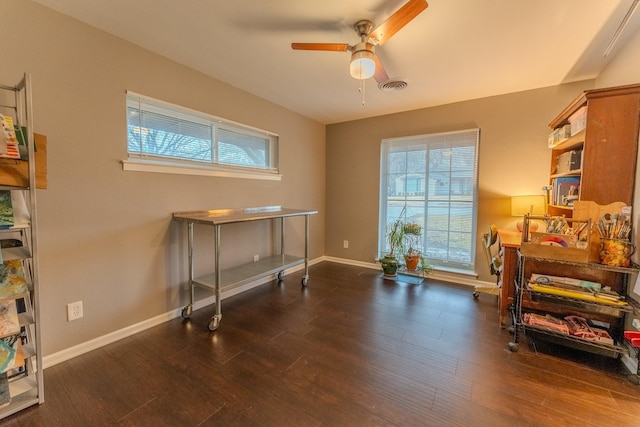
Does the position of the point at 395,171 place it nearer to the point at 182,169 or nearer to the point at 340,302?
the point at 340,302

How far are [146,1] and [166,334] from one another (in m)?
2.44

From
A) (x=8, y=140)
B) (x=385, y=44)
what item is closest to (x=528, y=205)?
(x=385, y=44)

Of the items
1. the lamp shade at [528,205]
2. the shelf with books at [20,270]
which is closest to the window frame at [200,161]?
the shelf with books at [20,270]

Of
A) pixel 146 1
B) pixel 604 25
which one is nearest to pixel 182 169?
pixel 146 1

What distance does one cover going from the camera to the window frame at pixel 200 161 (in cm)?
224

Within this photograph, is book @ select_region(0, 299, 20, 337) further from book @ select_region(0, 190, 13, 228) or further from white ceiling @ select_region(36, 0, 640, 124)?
white ceiling @ select_region(36, 0, 640, 124)

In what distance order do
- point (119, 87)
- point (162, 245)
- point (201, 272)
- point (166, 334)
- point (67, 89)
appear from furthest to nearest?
point (201, 272) < point (162, 245) < point (166, 334) < point (119, 87) < point (67, 89)

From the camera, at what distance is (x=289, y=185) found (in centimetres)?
393

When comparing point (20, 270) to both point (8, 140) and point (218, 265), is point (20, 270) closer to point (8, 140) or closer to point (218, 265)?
point (8, 140)

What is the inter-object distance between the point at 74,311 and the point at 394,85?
137 inches

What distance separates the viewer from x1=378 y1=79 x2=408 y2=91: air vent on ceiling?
281cm

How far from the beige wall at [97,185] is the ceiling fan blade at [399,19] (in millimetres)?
1835

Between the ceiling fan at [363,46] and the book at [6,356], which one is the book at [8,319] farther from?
the ceiling fan at [363,46]

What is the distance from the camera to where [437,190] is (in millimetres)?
3760
